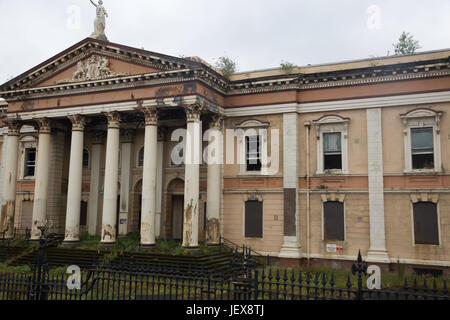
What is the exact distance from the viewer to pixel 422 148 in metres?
19.4

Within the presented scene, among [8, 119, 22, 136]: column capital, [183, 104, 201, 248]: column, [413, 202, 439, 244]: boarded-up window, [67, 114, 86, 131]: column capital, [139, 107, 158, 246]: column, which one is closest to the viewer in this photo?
[413, 202, 439, 244]: boarded-up window

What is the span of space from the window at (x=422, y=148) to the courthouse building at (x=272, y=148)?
46mm

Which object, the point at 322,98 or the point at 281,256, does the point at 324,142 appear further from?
the point at 281,256

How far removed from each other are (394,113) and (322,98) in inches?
138

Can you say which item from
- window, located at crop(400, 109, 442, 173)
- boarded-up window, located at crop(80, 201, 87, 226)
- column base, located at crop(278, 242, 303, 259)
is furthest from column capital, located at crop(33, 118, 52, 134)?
window, located at crop(400, 109, 442, 173)

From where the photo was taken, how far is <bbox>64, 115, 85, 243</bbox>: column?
2175cm

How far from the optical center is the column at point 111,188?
68.2 feet

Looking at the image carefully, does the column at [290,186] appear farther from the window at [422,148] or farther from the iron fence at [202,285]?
the iron fence at [202,285]

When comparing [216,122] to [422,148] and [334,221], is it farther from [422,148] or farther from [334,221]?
[422,148]

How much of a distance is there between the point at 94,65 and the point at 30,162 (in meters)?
9.71

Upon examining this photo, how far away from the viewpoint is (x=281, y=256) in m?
20.4

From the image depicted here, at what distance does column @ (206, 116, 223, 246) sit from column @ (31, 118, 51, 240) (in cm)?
918

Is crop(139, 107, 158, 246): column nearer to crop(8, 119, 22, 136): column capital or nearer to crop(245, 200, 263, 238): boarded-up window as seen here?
crop(245, 200, 263, 238): boarded-up window
